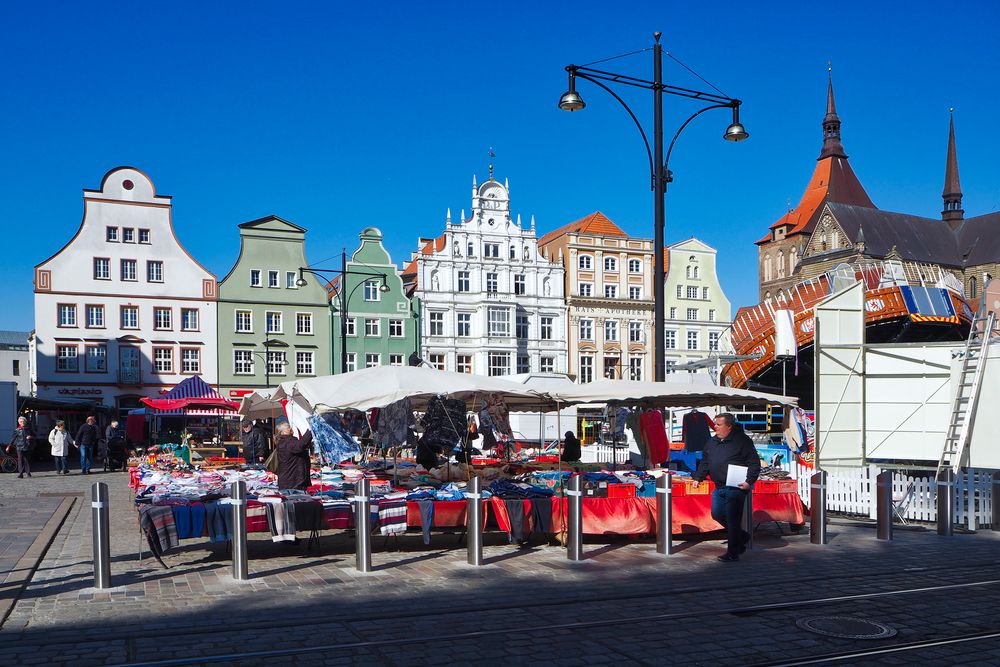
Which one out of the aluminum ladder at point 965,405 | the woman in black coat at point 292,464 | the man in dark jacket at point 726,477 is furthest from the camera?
the aluminum ladder at point 965,405

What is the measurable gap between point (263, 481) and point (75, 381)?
4051cm

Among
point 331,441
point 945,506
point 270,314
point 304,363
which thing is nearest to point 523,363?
point 304,363

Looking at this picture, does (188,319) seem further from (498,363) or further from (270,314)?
(498,363)

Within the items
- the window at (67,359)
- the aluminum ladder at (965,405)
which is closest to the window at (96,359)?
the window at (67,359)

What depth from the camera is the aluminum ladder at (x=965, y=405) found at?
15.1 meters

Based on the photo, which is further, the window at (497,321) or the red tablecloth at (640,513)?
the window at (497,321)

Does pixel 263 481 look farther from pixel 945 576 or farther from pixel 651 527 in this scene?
pixel 945 576

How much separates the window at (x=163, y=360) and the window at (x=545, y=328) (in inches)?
947

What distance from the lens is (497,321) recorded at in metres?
60.5

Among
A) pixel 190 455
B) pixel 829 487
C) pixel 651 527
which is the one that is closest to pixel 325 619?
pixel 651 527

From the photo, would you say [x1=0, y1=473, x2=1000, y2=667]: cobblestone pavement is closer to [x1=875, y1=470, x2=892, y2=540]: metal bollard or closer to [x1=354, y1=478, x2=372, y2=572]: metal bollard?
[x1=354, y1=478, x2=372, y2=572]: metal bollard

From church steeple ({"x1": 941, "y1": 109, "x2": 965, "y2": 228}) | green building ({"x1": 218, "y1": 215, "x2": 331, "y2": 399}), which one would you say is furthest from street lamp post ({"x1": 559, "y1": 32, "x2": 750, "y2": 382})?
church steeple ({"x1": 941, "y1": 109, "x2": 965, "y2": 228})

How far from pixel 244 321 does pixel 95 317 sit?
8061 mm

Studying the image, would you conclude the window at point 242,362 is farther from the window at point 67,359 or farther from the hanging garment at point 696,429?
the hanging garment at point 696,429
